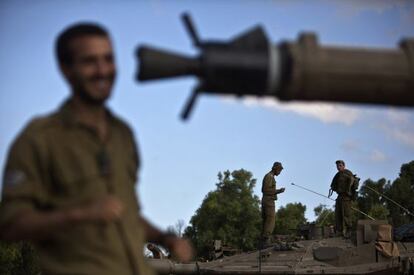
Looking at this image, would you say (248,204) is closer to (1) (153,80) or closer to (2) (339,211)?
(2) (339,211)

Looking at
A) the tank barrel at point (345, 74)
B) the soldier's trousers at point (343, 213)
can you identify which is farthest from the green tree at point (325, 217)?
the tank barrel at point (345, 74)

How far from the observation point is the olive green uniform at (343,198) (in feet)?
52.6

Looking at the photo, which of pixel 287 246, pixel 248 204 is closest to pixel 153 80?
pixel 287 246

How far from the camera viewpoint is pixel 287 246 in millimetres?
13734

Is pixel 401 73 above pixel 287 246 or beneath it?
above

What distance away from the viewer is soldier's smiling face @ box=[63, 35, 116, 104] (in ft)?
8.89

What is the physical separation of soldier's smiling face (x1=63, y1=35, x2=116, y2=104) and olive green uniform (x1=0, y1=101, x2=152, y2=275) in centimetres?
12

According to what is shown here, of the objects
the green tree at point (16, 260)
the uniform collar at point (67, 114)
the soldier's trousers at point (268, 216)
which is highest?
the uniform collar at point (67, 114)

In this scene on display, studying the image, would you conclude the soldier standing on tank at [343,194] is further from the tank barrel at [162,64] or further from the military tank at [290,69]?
the tank barrel at [162,64]

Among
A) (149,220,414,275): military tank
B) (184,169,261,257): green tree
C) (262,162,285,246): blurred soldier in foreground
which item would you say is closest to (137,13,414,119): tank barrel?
(149,220,414,275): military tank

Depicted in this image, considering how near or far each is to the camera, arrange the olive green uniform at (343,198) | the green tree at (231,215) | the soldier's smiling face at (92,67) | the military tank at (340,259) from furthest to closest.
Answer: the green tree at (231,215), the olive green uniform at (343,198), the military tank at (340,259), the soldier's smiling face at (92,67)

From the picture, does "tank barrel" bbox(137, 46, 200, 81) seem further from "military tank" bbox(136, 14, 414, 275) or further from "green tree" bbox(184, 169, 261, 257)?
"green tree" bbox(184, 169, 261, 257)

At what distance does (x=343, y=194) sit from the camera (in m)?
16.3

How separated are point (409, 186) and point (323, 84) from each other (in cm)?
7262
